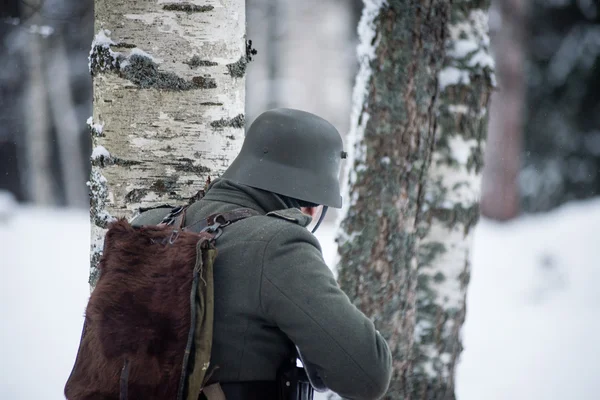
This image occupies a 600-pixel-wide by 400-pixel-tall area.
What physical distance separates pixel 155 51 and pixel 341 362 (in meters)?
1.18

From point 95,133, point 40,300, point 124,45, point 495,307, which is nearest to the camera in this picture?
point 124,45

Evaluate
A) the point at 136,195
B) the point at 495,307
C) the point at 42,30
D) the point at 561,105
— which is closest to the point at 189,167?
the point at 136,195

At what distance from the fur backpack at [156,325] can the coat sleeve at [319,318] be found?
0.16 metres

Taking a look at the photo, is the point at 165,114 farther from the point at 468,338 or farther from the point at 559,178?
the point at 559,178

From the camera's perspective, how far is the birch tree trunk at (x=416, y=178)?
352cm

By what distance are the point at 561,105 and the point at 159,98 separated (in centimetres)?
1309

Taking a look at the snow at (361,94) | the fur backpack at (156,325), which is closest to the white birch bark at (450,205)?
the snow at (361,94)

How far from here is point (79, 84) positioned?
1667cm

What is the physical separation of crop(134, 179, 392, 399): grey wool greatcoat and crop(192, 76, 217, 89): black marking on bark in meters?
0.67

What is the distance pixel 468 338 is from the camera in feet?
25.4

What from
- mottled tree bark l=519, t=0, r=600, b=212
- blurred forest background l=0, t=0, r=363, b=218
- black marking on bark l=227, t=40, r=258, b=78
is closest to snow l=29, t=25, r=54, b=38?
black marking on bark l=227, t=40, r=258, b=78

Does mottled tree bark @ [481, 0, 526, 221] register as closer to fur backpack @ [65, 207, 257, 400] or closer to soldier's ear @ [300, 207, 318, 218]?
soldier's ear @ [300, 207, 318, 218]

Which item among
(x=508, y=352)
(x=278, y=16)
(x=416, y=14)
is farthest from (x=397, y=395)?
(x=278, y=16)

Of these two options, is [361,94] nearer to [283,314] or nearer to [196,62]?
[196,62]
